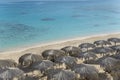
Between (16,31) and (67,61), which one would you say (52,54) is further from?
(16,31)

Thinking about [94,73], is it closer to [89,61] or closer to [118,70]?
[118,70]

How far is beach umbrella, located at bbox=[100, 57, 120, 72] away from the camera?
16234 mm

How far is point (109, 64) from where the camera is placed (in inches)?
642

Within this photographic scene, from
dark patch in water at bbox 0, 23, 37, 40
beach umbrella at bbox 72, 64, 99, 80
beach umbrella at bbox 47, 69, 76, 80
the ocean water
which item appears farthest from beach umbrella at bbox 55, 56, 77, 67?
dark patch in water at bbox 0, 23, 37, 40

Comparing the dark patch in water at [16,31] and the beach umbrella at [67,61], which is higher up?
the beach umbrella at [67,61]

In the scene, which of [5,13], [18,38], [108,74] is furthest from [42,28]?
[108,74]

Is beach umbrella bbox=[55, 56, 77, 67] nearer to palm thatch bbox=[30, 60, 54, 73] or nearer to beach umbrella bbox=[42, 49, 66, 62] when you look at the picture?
palm thatch bbox=[30, 60, 54, 73]

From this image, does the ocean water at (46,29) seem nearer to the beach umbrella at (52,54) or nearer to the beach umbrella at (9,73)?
the beach umbrella at (52,54)

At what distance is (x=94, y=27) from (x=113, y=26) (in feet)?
11.2

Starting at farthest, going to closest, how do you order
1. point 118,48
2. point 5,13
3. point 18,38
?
point 5,13, point 18,38, point 118,48

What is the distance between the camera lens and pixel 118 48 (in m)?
21.0

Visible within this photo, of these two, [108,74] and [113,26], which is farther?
[113,26]

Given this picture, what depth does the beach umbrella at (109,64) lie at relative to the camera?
639 inches

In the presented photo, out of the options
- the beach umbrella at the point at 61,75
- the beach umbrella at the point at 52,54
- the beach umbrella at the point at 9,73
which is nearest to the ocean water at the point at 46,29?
the beach umbrella at the point at 52,54
